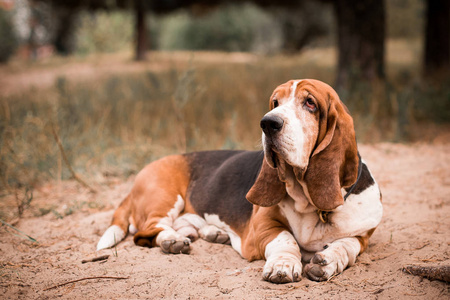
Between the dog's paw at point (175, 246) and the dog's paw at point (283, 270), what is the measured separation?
859 mm

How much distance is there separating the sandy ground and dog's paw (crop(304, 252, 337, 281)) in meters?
0.06

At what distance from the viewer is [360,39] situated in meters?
8.01

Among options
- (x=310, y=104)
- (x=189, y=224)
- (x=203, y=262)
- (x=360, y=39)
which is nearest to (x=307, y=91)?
(x=310, y=104)

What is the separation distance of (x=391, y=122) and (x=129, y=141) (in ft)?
15.1

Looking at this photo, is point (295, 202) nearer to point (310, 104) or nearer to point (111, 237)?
point (310, 104)

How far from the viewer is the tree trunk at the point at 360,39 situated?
7.90 meters

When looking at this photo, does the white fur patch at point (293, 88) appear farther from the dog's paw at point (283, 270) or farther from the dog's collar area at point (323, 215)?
the dog's paw at point (283, 270)

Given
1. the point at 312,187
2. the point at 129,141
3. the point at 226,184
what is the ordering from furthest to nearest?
the point at 129,141 → the point at 226,184 → the point at 312,187

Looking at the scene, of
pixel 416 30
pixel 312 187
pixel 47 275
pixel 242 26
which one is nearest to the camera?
pixel 312 187

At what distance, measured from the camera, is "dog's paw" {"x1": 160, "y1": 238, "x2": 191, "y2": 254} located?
132 inches

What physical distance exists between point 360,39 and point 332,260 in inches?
248

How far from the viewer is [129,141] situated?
696cm

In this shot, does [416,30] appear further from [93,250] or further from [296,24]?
[93,250]

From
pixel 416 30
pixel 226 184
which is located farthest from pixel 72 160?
pixel 416 30
